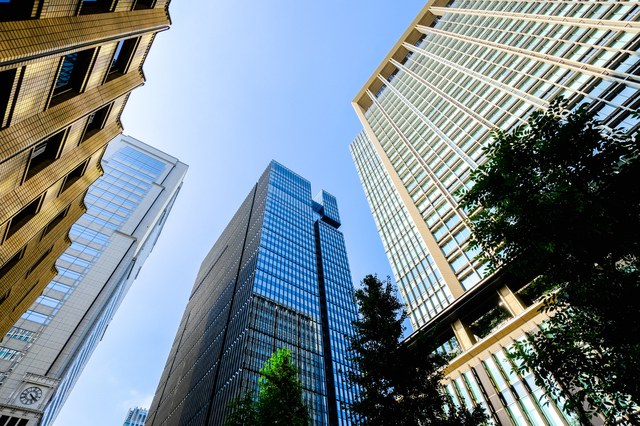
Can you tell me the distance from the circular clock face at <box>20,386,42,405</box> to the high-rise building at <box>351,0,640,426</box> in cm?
4602

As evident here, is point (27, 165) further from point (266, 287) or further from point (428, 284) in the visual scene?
point (266, 287)

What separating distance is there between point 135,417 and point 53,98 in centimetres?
18974

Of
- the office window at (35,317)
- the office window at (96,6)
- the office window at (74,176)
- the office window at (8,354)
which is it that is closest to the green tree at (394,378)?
the office window at (96,6)

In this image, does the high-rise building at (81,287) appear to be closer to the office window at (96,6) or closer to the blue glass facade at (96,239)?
the blue glass facade at (96,239)

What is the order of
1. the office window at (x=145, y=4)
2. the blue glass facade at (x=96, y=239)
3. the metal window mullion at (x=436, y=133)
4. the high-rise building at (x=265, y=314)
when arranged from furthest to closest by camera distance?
the high-rise building at (x=265, y=314) → the blue glass facade at (x=96, y=239) → the metal window mullion at (x=436, y=133) → the office window at (x=145, y=4)

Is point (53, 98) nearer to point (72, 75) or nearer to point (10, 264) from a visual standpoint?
point (72, 75)

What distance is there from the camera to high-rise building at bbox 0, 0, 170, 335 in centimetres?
911

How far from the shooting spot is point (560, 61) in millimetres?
35812

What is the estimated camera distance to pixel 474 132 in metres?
42.3

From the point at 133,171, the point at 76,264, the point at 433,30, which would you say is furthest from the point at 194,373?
the point at 433,30

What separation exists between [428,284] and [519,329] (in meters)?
17.0

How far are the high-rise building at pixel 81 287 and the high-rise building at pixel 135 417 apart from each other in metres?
117

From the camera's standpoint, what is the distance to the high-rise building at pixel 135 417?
148 m

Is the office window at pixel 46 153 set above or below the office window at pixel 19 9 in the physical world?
above
